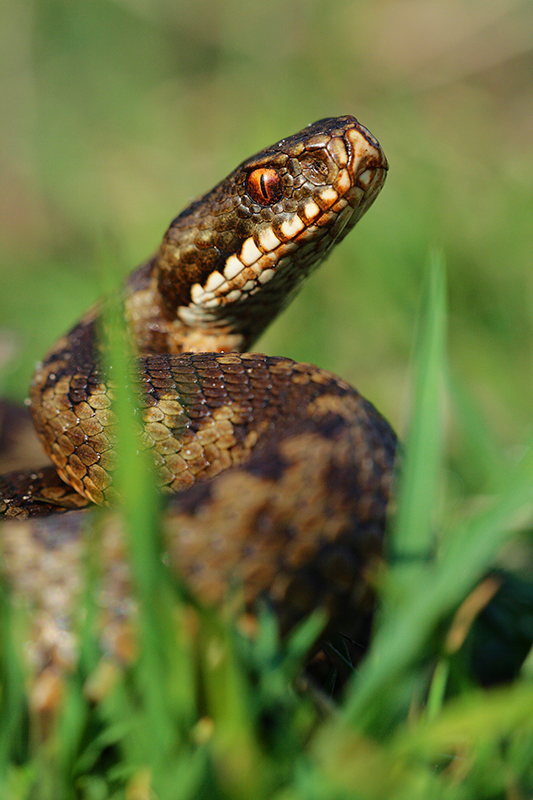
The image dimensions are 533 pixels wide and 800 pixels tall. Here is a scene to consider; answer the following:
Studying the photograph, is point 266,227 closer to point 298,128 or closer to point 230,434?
point 230,434

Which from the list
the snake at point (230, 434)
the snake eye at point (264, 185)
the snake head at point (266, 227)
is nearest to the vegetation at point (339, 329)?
the snake at point (230, 434)

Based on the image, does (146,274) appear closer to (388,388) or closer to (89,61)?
(388,388)

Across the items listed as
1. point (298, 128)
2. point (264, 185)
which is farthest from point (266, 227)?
point (298, 128)

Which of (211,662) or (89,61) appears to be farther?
(89,61)

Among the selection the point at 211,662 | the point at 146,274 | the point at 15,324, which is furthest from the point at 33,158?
the point at 211,662

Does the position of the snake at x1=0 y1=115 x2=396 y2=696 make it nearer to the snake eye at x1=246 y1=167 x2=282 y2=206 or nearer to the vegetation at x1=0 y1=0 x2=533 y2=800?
the snake eye at x1=246 y1=167 x2=282 y2=206
